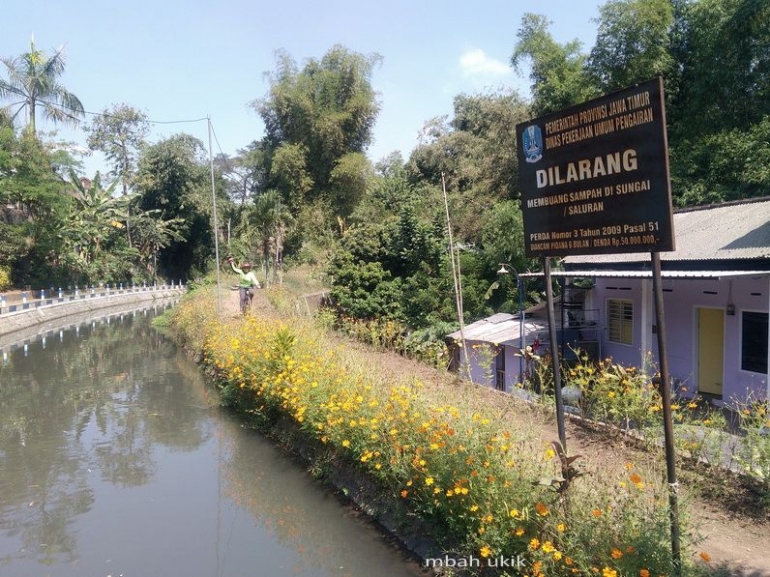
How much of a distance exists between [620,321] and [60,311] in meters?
28.3

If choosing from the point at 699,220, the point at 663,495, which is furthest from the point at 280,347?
the point at 699,220

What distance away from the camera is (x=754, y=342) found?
9.77 m

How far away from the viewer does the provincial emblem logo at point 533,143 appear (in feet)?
15.2

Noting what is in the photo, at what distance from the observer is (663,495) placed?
13.2 ft

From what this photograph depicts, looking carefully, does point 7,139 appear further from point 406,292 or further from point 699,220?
point 699,220

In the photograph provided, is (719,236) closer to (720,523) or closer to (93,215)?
(720,523)

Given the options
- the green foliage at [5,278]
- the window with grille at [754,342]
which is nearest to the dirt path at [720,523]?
the window with grille at [754,342]

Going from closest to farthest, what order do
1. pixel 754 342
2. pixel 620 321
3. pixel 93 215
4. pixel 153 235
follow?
pixel 754 342 < pixel 620 321 < pixel 93 215 < pixel 153 235

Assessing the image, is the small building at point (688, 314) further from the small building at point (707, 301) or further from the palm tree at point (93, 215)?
the palm tree at point (93, 215)

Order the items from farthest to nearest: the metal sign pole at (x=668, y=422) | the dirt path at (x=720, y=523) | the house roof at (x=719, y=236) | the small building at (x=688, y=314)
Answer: the small building at (x=688, y=314) → the house roof at (x=719, y=236) → the dirt path at (x=720, y=523) → the metal sign pole at (x=668, y=422)

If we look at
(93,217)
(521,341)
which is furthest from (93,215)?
(521,341)

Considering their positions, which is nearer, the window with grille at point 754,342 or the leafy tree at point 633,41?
the window with grille at point 754,342

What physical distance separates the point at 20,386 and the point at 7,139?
20.9m

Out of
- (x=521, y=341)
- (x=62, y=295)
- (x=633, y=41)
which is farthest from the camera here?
(x=62, y=295)
